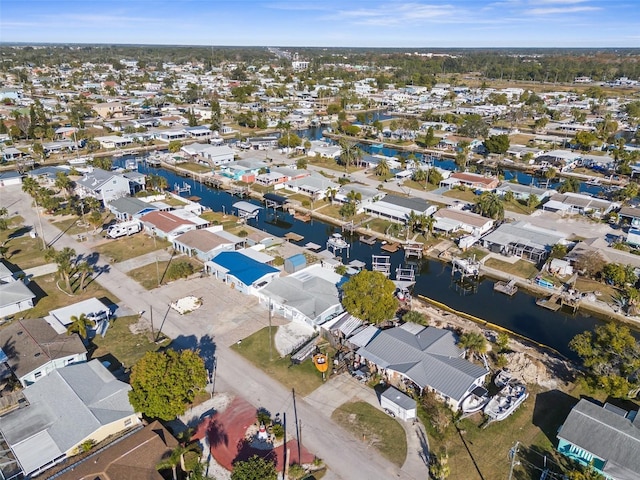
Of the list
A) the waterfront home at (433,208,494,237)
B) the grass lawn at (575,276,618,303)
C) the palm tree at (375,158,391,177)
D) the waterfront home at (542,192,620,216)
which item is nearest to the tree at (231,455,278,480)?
the grass lawn at (575,276,618,303)

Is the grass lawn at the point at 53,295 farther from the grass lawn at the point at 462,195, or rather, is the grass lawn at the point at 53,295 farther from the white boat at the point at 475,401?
the grass lawn at the point at 462,195

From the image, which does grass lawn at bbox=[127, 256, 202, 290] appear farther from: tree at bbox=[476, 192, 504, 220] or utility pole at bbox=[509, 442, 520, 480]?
tree at bbox=[476, 192, 504, 220]

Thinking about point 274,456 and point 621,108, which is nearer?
point 274,456

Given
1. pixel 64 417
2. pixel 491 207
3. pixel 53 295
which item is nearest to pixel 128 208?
pixel 53 295

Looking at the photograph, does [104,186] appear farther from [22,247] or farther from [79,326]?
[79,326]

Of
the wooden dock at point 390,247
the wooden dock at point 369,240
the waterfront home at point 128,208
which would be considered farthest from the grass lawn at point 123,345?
the wooden dock at point 369,240

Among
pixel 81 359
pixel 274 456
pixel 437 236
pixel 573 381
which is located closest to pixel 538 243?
pixel 437 236

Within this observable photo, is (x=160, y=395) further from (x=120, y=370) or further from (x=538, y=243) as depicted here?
(x=538, y=243)
